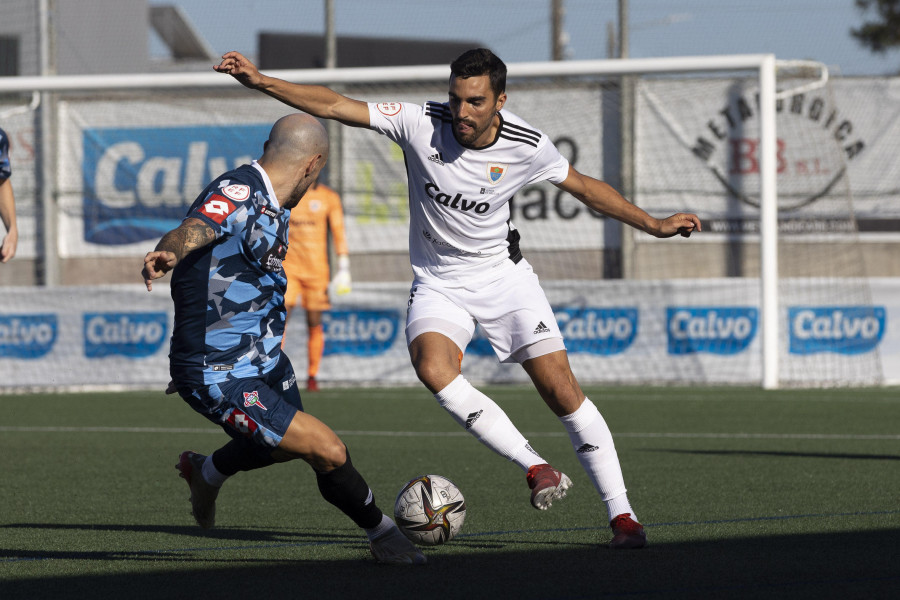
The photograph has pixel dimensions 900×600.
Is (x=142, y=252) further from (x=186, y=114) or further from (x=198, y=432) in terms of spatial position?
(x=198, y=432)

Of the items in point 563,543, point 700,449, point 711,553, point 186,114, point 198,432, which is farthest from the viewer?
point 186,114

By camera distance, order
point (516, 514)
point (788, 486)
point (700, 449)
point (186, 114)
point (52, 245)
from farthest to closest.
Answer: point (186, 114)
point (52, 245)
point (700, 449)
point (788, 486)
point (516, 514)

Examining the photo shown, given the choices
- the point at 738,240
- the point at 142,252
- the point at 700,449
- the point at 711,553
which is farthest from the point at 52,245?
the point at 711,553

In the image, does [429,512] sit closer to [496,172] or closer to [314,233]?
[496,172]

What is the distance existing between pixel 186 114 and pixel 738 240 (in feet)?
22.4

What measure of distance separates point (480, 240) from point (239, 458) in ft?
4.51

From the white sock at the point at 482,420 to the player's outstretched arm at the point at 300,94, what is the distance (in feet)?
3.88

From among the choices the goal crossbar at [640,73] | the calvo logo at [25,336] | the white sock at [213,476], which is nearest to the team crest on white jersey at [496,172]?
the white sock at [213,476]

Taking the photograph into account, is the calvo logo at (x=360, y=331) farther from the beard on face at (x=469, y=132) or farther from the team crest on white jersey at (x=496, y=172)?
the beard on face at (x=469, y=132)

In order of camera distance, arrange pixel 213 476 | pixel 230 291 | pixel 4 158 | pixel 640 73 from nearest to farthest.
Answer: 1. pixel 230 291
2. pixel 213 476
3. pixel 4 158
4. pixel 640 73

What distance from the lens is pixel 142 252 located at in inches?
615

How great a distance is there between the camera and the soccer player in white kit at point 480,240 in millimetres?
5199


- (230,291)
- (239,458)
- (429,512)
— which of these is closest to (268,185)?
(230,291)

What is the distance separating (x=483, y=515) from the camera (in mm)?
5973
